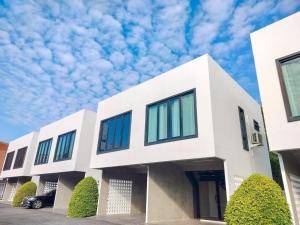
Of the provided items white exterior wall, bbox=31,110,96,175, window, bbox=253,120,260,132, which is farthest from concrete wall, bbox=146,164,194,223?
white exterior wall, bbox=31,110,96,175

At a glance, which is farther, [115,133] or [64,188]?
[64,188]

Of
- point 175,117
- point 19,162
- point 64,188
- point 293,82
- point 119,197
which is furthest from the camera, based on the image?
point 19,162

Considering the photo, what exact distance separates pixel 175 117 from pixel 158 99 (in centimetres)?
153

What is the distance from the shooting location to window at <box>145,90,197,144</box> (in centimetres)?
938

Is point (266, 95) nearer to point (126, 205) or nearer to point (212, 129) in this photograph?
point (212, 129)

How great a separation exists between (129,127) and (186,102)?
3.86 m

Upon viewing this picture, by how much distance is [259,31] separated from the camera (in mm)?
7738

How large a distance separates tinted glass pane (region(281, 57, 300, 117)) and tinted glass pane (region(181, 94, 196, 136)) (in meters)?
3.54

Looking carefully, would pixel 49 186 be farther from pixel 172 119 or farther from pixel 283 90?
pixel 283 90

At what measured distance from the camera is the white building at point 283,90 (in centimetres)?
Answer: 626

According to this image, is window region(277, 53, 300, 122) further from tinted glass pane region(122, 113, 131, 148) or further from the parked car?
the parked car

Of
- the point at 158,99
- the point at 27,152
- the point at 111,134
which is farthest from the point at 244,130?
the point at 27,152

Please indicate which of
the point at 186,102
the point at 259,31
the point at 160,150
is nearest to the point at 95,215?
the point at 160,150

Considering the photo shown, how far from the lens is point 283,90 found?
262 inches
